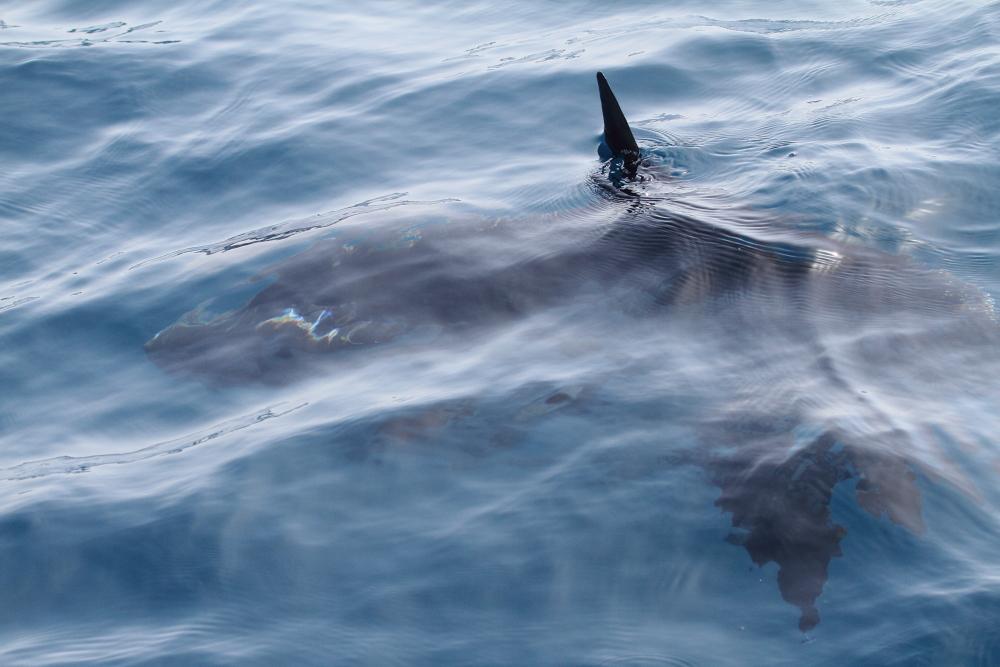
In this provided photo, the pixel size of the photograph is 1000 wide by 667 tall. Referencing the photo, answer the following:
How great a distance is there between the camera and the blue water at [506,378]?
4031 millimetres

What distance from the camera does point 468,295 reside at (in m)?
6.24

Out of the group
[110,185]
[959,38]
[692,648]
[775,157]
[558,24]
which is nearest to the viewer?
[692,648]

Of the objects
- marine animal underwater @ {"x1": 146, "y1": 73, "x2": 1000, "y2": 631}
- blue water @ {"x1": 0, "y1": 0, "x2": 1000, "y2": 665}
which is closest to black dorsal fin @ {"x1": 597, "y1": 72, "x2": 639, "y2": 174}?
marine animal underwater @ {"x1": 146, "y1": 73, "x2": 1000, "y2": 631}

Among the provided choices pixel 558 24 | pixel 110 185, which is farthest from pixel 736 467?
pixel 558 24

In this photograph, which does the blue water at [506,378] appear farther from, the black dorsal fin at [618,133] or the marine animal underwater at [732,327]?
the black dorsal fin at [618,133]

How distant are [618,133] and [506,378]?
2683mm

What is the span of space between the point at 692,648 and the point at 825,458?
121 centimetres

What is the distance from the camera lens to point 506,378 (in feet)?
18.0

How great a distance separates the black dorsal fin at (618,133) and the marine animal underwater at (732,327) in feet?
0.05

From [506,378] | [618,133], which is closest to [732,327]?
[506,378]

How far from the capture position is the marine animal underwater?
4.41 metres

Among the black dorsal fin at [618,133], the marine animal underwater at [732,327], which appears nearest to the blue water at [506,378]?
the marine animal underwater at [732,327]

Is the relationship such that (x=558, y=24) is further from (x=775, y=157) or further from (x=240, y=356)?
(x=240, y=356)

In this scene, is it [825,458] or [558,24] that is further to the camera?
[558,24]
